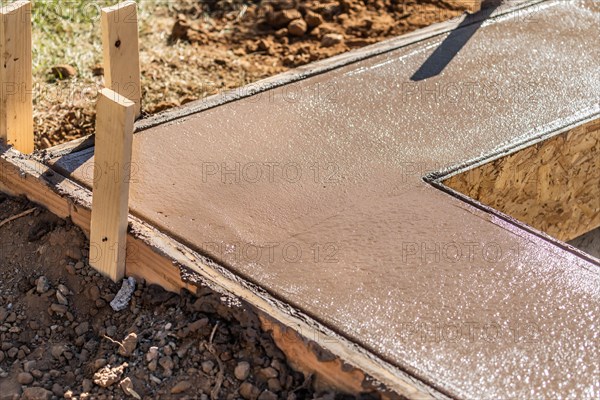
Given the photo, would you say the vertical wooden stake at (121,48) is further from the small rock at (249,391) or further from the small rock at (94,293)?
the small rock at (249,391)

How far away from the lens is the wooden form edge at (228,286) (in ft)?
10.00

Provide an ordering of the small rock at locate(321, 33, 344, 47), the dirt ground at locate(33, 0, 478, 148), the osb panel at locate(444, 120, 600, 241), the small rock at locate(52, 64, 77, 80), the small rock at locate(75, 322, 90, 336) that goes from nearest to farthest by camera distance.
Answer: the small rock at locate(75, 322, 90, 336) < the osb panel at locate(444, 120, 600, 241) < the dirt ground at locate(33, 0, 478, 148) < the small rock at locate(52, 64, 77, 80) < the small rock at locate(321, 33, 344, 47)

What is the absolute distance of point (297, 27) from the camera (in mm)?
6125

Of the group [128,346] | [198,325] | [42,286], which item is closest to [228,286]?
[198,325]

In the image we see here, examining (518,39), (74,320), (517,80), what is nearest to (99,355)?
(74,320)

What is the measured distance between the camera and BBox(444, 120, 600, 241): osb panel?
4.15 meters

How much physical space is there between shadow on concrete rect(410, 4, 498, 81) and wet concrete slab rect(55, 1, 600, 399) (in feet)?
0.04

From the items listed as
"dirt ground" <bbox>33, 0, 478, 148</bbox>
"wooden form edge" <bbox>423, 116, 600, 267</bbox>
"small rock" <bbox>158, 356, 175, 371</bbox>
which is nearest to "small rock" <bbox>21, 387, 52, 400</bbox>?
"small rock" <bbox>158, 356, 175, 371</bbox>

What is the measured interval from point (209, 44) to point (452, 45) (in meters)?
1.72

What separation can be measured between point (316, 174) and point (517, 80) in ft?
4.01

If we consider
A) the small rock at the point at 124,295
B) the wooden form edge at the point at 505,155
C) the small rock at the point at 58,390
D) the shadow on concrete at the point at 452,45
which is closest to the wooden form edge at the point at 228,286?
the small rock at the point at 124,295

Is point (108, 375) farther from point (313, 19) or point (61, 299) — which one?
point (313, 19)

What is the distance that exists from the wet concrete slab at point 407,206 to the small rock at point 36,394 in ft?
2.30

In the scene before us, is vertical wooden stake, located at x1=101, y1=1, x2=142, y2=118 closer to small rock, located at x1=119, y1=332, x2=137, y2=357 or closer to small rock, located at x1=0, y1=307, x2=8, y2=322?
small rock, located at x1=0, y1=307, x2=8, y2=322
